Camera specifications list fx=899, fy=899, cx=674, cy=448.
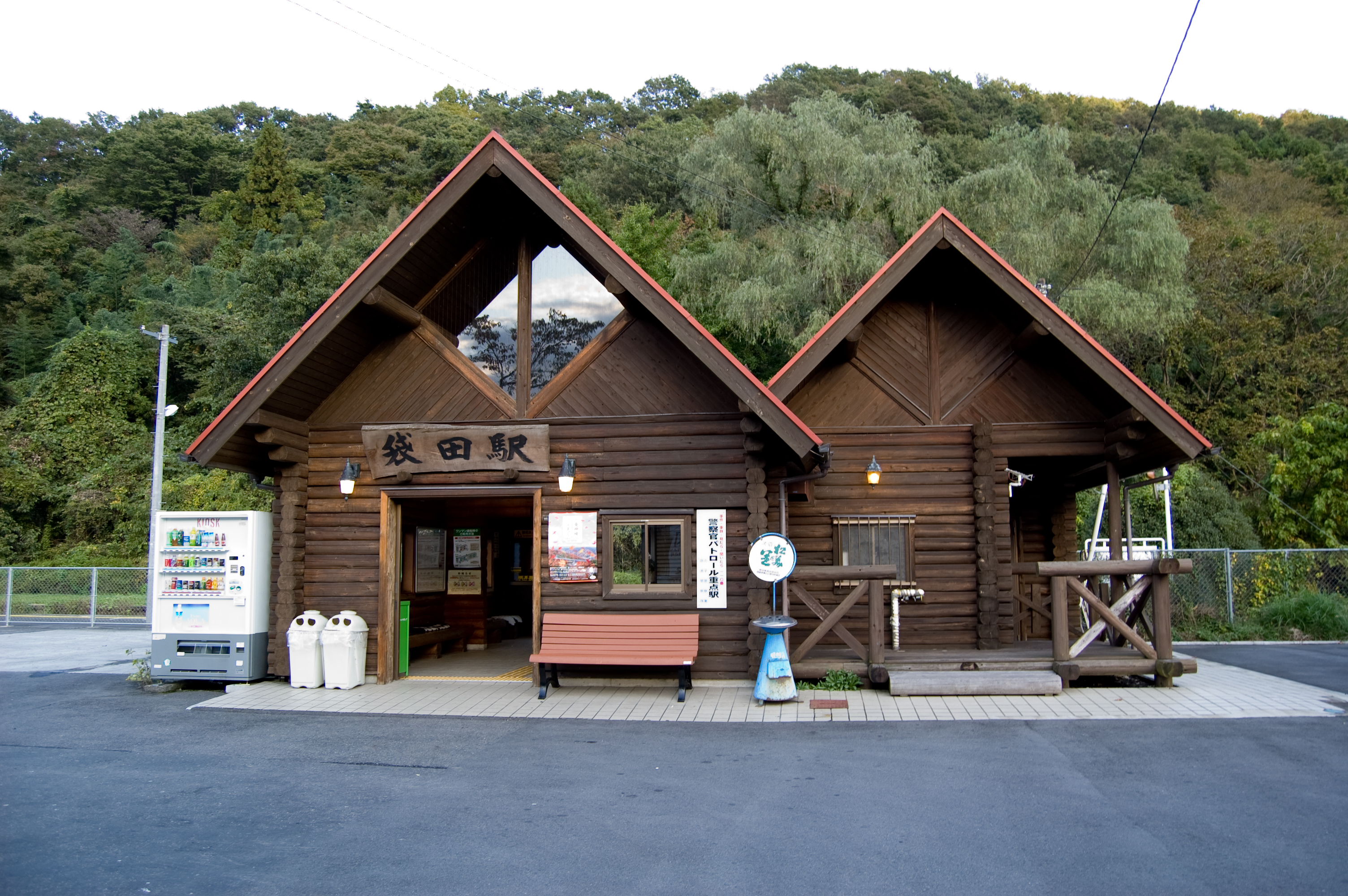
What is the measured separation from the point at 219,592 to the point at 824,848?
29.8 feet

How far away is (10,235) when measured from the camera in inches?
1874

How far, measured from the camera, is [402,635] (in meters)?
12.2

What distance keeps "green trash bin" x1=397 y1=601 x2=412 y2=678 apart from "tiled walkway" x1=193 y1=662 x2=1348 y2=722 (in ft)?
1.92

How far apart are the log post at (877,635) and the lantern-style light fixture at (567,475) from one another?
3808 mm

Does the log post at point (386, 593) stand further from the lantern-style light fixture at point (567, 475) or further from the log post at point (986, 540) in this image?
the log post at point (986, 540)

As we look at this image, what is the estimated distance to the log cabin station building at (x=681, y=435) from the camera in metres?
10.7

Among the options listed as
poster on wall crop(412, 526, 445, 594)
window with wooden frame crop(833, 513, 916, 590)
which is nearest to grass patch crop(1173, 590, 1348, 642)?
window with wooden frame crop(833, 513, 916, 590)

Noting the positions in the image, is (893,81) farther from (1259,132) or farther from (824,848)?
(824,848)

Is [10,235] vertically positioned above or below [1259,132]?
below

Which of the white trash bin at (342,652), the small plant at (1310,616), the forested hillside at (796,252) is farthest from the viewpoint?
the forested hillside at (796,252)

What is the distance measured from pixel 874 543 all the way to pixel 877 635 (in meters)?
2.08

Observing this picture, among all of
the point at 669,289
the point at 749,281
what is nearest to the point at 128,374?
the point at 669,289

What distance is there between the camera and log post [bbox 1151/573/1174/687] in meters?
10.6

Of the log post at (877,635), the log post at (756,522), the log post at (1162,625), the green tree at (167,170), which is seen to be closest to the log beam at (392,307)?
the log post at (756,522)
